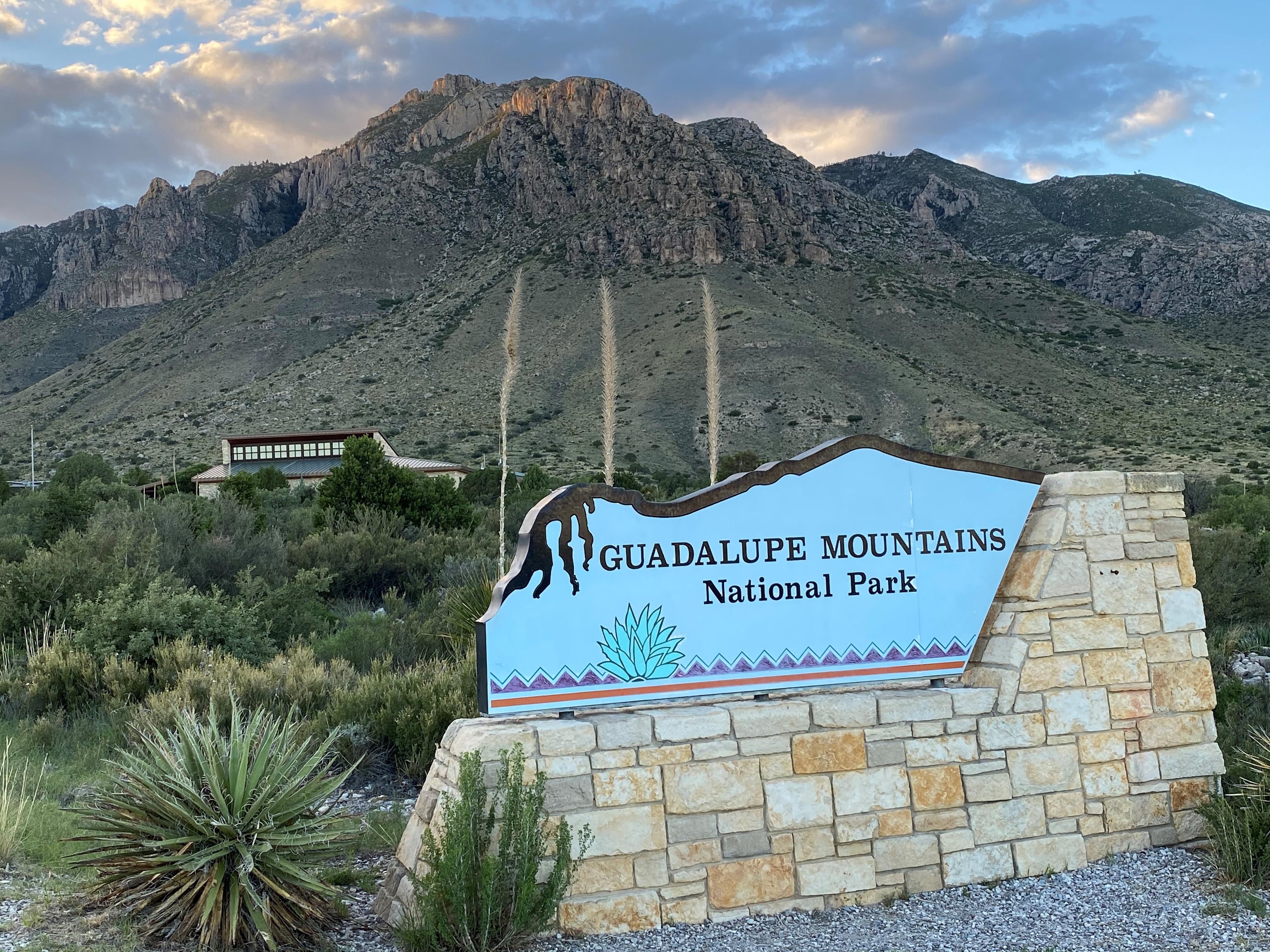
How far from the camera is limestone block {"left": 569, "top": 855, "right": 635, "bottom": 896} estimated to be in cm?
551

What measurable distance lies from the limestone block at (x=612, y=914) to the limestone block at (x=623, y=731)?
2.57ft

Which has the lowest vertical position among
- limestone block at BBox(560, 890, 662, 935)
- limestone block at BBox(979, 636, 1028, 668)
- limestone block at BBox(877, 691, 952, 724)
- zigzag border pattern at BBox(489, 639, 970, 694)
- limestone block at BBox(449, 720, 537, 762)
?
limestone block at BBox(560, 890, 662, 935)

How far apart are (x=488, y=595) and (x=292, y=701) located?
2.14 meters

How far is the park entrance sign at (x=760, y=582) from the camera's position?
5781 millimetres

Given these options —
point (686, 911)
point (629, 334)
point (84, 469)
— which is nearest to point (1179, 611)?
point (686, 911)

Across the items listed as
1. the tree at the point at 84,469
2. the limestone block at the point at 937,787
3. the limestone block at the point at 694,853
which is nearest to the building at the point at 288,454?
the tree at the point at 84,469

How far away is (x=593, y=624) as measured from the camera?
19.2 ft

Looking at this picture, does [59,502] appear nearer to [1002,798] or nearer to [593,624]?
[593,624]

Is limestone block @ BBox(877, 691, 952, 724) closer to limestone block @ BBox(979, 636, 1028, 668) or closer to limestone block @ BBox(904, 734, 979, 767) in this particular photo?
limestone block @ BBox(904, 734, 979, 767)

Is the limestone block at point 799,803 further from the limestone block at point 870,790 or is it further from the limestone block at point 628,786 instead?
the limestone block at point 628,786

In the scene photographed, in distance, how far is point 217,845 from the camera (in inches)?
199

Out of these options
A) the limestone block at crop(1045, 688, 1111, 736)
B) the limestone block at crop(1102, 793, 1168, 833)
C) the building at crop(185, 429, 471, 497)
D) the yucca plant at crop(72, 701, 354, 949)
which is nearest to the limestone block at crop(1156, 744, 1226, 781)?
the limestone block at crop(1102, 793, 1168, 833)

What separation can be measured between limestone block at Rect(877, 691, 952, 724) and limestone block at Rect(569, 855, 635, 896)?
1734 millimetres

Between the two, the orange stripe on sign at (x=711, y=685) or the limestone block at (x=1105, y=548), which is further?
the limestone block at (x=1105, y=548)
